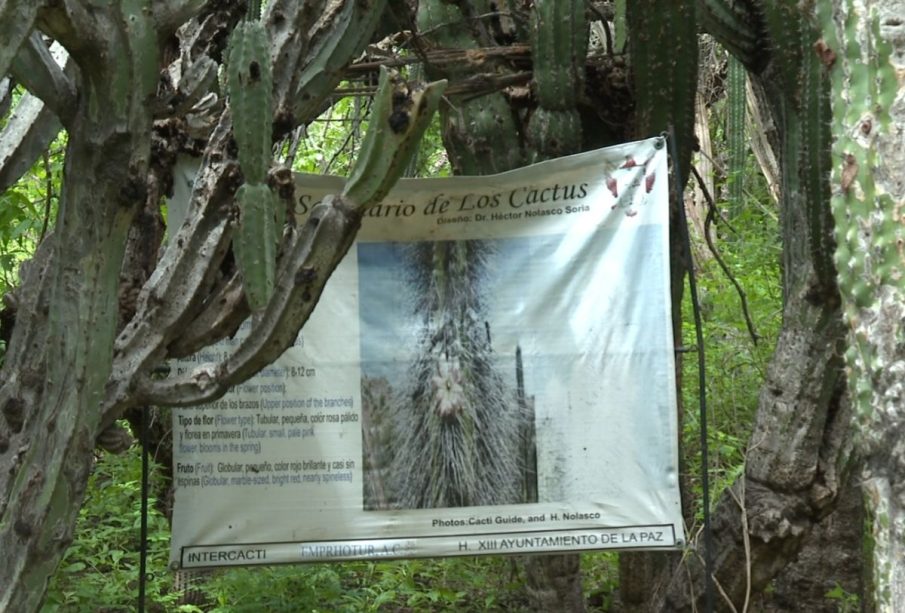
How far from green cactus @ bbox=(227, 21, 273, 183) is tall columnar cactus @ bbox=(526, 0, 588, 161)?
1.57 metres

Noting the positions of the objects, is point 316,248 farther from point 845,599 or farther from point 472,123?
point 845,599

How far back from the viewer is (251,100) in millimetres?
3240

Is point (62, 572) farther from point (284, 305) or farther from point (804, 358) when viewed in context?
point (804, 358)

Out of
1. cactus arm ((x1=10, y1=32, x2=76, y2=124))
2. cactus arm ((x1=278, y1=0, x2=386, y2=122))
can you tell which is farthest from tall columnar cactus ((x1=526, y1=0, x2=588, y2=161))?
cactus arm ((x1=10, y1=32, x2=76, y2=124))

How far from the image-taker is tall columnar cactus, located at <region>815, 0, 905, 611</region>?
234cm

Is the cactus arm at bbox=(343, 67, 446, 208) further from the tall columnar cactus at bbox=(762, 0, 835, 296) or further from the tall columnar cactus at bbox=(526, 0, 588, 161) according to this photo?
the tall columnar cactus at bbox=(762, 0, 835, 296)

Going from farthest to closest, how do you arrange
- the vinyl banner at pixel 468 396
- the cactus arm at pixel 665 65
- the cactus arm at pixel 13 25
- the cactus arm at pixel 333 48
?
the cactus arm at pixel 665 65
the vinyl banner at pixel 468 396
the cactus arm at pixel 333 48
the cactus arm at pixel 13 25

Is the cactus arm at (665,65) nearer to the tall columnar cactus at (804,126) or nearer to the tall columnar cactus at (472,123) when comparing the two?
the tall columnar cactus at (804,126)

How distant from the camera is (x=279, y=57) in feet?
12.2

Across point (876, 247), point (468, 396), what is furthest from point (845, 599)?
point (876, 247)

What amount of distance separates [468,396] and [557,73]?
138cm

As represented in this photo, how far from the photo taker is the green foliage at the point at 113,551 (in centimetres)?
482

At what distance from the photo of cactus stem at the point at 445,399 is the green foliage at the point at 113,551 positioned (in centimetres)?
Answer: 138

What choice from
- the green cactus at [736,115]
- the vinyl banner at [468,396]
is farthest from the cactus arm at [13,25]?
the green cactus at [736,115]
